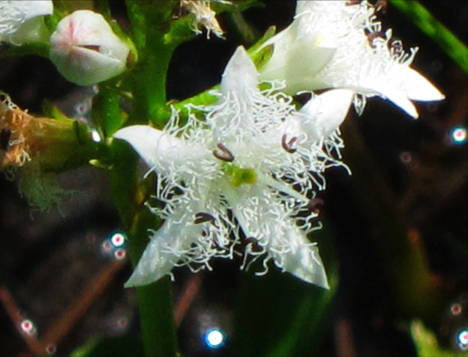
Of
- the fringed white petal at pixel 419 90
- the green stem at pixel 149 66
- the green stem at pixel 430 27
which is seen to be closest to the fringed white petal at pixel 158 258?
the green stem at pixel 149 66

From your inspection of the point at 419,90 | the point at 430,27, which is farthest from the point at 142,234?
the point at 430,27

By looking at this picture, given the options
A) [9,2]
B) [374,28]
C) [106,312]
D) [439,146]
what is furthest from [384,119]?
[9,2]

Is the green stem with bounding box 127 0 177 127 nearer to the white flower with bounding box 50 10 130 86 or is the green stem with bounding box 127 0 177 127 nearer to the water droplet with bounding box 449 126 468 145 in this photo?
the white flower with bounding box 50 10 130 86

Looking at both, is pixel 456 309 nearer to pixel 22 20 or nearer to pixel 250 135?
pixel 250 135

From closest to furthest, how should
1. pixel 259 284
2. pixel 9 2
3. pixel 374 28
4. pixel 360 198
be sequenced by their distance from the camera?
pixel 9 2 → pixel 374 28 → pixel 259 284 → pixel 360 198

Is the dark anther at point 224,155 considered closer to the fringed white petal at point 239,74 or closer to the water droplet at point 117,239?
the fringed white petal at point 239,74

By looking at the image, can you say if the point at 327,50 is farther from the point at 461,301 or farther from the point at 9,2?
the point at 461,301

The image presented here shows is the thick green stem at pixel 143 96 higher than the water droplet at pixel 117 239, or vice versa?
the thick green stem at pixel 143 96
